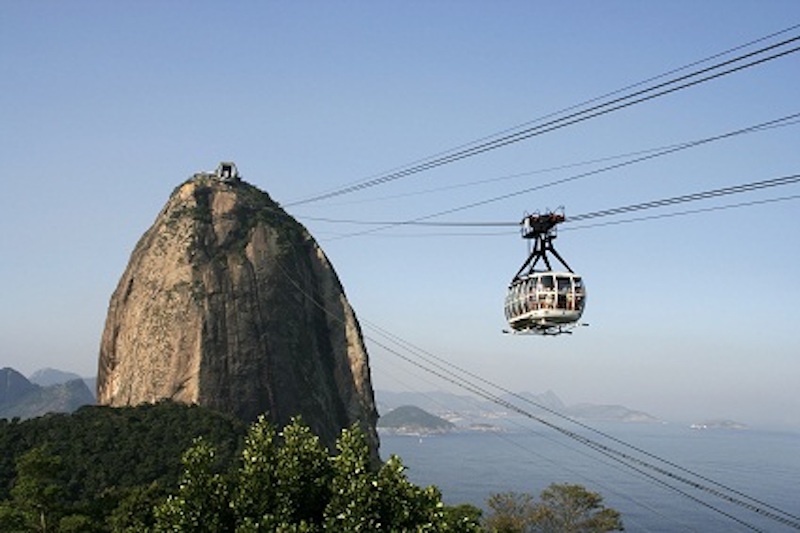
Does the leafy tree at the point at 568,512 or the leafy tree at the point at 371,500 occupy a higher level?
the leafy tree at the point at 371,500

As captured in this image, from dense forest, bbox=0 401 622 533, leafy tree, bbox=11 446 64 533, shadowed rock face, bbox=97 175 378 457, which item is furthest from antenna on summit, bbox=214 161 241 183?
leafy tree, bbox=11 446 64 533

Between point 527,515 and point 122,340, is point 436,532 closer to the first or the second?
point 527,515

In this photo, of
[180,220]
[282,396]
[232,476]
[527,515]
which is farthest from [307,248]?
[232,476]

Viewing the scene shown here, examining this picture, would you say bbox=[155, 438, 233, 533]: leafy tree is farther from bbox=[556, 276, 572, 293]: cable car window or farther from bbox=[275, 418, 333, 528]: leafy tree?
bbox=[556, 276, 572, 293]: cable car window

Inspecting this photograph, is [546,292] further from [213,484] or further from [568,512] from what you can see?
[568,512]

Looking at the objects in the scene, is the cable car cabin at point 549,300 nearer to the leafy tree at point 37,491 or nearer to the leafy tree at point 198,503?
the leafy tree at point 198,503

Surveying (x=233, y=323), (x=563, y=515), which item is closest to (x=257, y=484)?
(x=563, y=515)

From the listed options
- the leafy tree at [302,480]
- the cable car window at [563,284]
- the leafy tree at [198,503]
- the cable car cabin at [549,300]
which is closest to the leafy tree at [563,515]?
the cable car cabin at [549,300]
